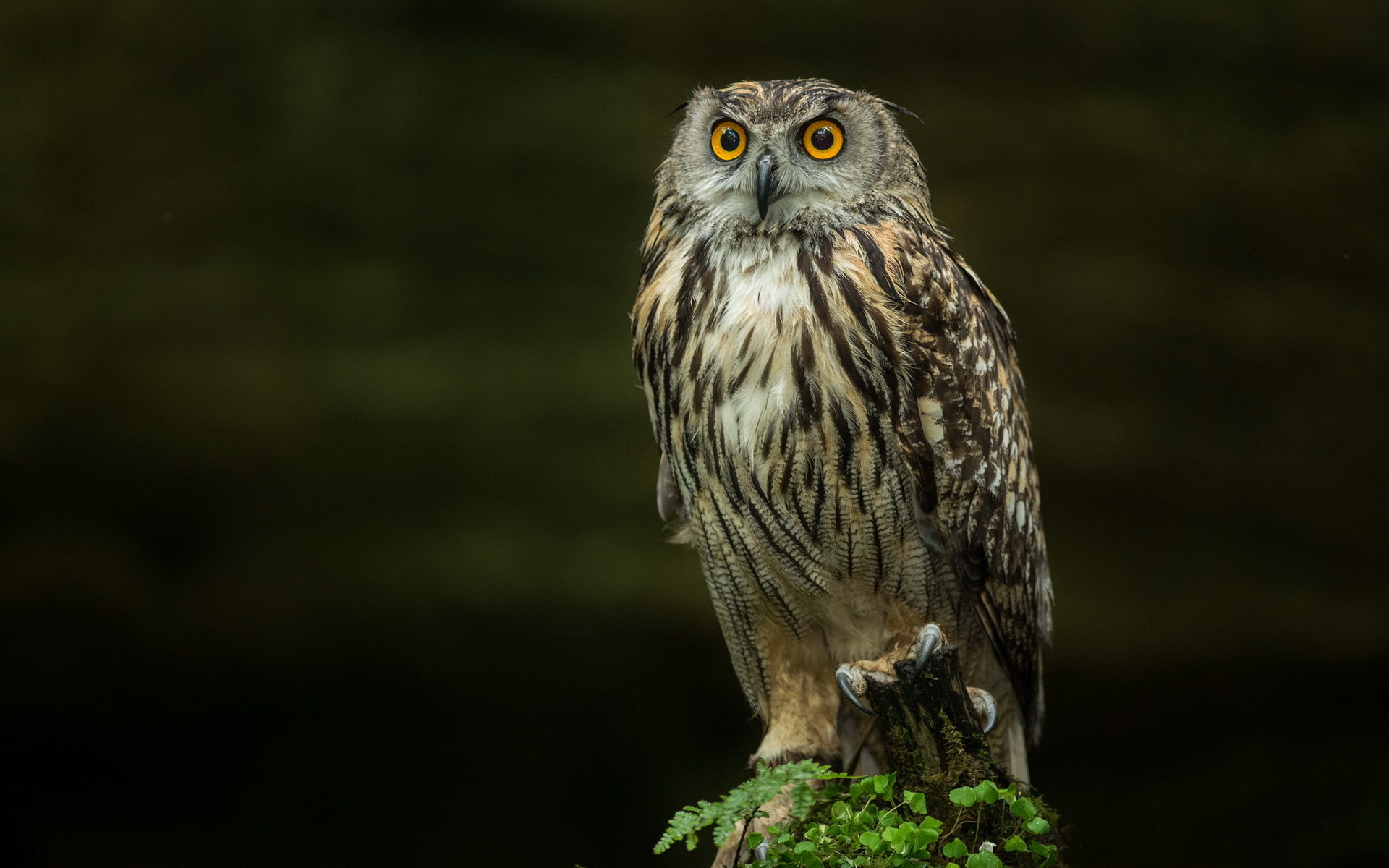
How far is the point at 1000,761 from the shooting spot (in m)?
2.42

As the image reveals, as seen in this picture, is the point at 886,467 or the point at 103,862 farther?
the point at 103,862

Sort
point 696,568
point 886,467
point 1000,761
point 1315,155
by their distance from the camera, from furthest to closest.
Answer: point 696,568 < point 1315,155 < point 1000,761 < point 886,467

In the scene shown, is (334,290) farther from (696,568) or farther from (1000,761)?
(1000,761)

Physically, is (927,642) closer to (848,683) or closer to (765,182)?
(848,683)

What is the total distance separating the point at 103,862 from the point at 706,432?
9.04 ft

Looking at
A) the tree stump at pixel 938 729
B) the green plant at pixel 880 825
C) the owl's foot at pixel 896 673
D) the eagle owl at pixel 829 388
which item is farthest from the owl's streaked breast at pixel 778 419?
the green plant at pixel 880 825

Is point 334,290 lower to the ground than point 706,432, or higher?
higher

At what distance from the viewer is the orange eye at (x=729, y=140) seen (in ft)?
6.60

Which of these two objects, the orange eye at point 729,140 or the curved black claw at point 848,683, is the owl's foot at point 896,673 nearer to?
the curved black claw at point 848,683

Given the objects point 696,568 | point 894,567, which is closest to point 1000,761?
point 894,567

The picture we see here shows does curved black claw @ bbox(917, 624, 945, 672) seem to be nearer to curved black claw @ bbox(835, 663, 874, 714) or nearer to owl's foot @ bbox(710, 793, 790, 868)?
curved black claw @ bbox(835, 663, 874, 714)

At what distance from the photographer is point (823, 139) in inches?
78.8

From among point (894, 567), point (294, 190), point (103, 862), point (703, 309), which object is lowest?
point (103, 862)

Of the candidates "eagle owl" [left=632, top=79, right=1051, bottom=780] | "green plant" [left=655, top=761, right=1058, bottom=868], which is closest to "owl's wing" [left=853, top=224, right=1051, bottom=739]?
"eagle owl" [left=632, top=79, right=1051, bottom=780]
